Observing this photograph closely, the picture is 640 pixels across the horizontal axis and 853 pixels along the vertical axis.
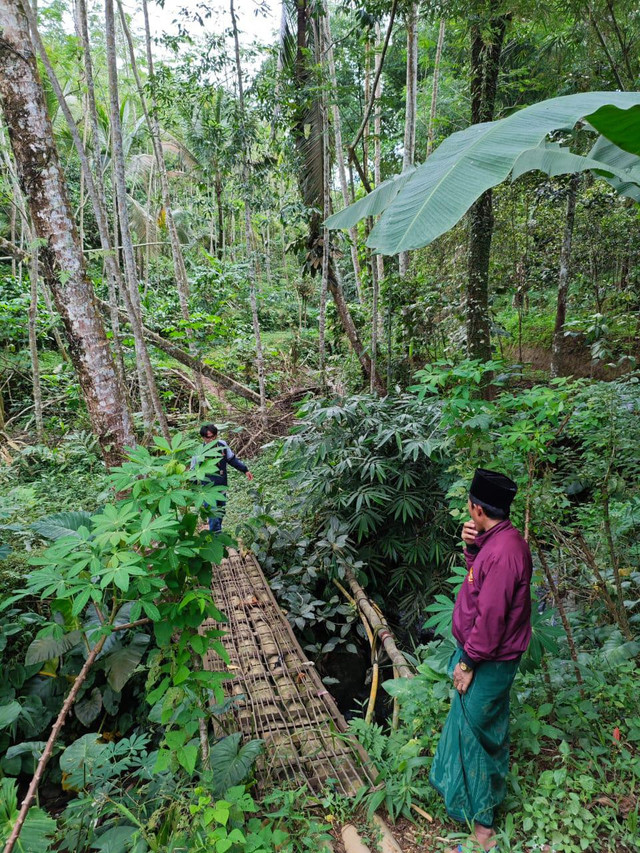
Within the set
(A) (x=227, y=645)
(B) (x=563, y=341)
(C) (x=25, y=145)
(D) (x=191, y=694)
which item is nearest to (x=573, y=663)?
(D) (x=191, y=694)

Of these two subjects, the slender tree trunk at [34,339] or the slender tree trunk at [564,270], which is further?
the slender tree trunk at [34,339]

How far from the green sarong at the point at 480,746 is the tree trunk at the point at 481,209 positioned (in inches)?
139

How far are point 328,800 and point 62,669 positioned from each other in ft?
6.56

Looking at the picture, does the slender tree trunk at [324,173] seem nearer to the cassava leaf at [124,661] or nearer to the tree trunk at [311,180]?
the tree trunk at [311,180]

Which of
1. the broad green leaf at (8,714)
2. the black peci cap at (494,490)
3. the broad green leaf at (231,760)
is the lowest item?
the broad green leaf at (231,760)

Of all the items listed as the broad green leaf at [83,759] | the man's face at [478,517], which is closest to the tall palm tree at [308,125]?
the man's face at [478,517]

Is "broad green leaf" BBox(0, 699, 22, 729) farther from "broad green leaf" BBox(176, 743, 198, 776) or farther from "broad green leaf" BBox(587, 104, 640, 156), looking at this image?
"broad green leaf" BBox(587, 104, 640, 156)

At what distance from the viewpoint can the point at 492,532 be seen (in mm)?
2031

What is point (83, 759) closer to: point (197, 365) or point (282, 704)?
point (282, 704)

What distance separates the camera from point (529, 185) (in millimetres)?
6996

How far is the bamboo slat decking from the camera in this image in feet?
7.96

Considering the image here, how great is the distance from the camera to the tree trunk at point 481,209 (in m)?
4.38

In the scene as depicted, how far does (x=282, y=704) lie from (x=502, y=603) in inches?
70.0

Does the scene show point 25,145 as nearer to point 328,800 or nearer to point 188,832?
point 188,832
